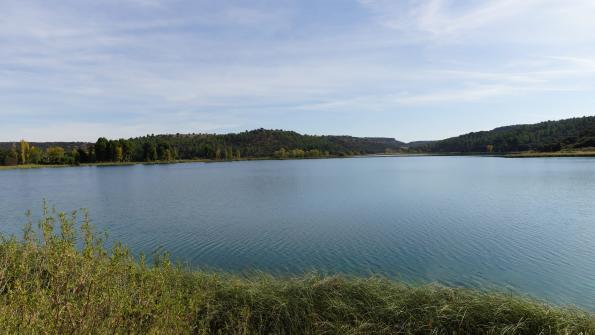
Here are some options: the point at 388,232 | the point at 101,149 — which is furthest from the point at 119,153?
the point at 388,232

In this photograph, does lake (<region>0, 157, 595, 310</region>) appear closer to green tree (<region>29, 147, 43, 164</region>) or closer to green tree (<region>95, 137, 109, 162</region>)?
green tree (<region>95, 137, 109, 162</region>)

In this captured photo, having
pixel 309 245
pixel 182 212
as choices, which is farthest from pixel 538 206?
pixel 182 212

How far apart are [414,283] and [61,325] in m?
12.7

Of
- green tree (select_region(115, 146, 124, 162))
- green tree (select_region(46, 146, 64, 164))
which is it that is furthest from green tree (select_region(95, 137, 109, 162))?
green tree (select_region(46, 146, 64, 164))

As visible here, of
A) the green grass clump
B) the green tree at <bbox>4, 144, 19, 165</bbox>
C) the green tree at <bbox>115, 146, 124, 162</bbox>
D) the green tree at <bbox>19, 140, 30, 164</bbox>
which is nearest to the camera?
the green grass clump

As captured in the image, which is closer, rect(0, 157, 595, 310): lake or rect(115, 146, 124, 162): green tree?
rect(0, 157, 595, 310): lake

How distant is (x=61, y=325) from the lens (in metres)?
5.95

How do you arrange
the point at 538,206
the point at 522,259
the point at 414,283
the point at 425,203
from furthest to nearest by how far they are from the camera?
1. the point at 425,203
2. the point at 538,206
3. the point at 522,259
4. the point at 414,283

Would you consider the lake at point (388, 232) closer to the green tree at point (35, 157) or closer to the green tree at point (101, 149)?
the green tree at point (101, 149)

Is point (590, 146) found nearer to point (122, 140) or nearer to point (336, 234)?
point (336, 234)

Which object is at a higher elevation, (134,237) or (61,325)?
(61,325)

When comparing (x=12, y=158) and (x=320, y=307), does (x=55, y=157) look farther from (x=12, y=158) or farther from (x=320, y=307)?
(x=320, y=307)

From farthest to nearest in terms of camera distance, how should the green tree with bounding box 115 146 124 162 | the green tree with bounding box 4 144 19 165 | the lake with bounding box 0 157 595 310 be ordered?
the green tree with bounding box 115 146 124 162 < the green tree with bounding box 4 144 19 165 < the lake with bounding box 0 157 595 310

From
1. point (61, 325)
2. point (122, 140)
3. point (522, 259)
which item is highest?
point (122, 140)
